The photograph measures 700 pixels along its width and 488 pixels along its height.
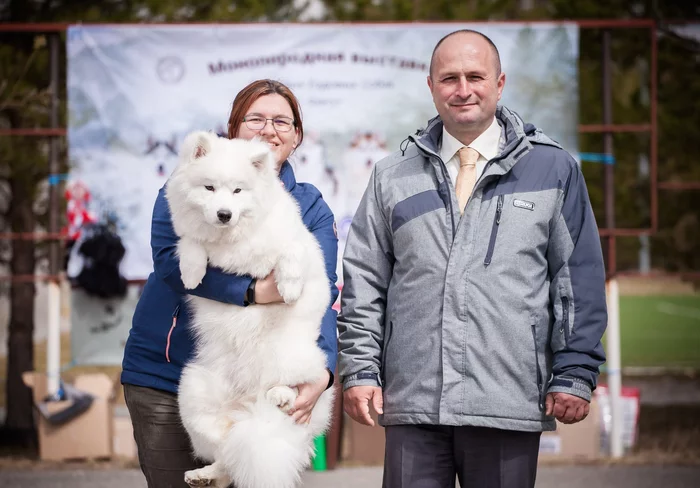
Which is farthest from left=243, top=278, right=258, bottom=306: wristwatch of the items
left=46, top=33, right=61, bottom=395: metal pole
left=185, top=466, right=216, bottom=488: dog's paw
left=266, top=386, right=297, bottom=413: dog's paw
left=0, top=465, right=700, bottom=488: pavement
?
left=46, top=33, right=61, bottom=395: metal pole

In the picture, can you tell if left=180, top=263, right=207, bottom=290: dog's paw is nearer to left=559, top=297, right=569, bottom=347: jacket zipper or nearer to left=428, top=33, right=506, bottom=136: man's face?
left=428, top=33, right=506, bottom=136: man's face

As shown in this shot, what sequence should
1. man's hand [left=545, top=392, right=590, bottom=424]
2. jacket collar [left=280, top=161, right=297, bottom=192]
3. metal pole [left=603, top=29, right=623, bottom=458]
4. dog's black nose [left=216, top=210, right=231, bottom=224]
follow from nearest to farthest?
man's hand [left=545, top=392, right=590, bottom=424] → dog's black nose [left=216, top=210, right=231, bottom=224] → jacket collar [left=280, top=161, right=297, bottom=192] → metal pole [left=603, top=29, right=623, bottom=458]

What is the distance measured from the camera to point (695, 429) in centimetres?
823

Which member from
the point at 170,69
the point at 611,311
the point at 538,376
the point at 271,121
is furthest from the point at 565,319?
the point at 170,69

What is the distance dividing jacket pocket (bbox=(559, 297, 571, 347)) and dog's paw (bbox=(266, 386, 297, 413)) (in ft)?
3.16

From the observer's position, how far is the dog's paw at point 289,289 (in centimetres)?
290

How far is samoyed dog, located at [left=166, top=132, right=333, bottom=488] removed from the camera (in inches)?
111

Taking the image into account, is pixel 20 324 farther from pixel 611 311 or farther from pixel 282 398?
pixel 282 398

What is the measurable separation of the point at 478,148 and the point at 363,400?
1.02 meters

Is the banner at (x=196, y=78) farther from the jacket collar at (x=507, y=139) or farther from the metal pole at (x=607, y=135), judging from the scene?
the jacket collar at (x=507, y=139)

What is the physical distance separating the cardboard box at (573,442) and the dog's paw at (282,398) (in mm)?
4481

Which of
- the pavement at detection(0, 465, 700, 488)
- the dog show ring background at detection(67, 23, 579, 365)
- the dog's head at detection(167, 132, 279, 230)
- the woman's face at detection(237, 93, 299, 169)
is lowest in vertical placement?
the pavement at detection(0, 465, 700, 488)

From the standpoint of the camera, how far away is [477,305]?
2.88 metres

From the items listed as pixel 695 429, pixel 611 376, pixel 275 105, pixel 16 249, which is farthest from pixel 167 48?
pixel 695 429
